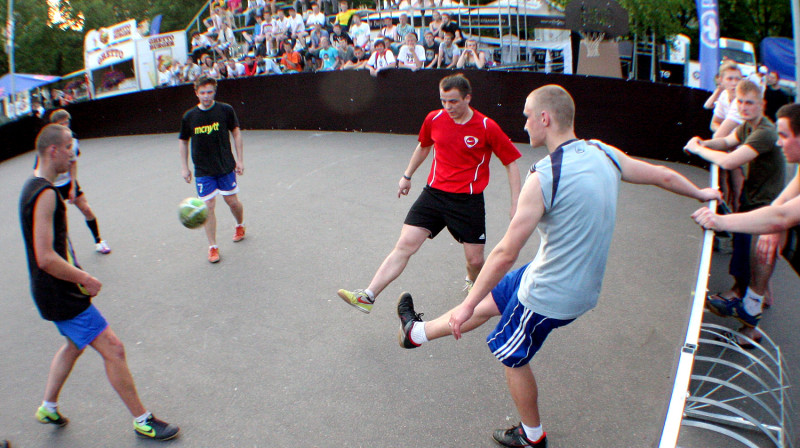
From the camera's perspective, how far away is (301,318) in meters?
5.39

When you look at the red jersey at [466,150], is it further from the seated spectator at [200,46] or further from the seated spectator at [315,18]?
the seated spectator at [200,46]

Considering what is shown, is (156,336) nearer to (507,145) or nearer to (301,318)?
(301,318)

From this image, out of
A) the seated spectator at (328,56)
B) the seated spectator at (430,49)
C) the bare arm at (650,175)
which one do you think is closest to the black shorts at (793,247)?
the bare arm at (650,175)

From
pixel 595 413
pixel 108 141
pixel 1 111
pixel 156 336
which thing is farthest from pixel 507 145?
pixel 1 111

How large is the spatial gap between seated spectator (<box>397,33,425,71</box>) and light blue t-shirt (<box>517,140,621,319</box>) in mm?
11490

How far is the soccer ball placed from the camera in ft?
20.4

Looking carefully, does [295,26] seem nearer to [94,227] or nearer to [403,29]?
[403,29]

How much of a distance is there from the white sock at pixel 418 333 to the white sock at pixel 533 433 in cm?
85

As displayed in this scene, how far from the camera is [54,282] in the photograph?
353 centimetres

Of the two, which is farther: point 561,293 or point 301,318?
point 301,318

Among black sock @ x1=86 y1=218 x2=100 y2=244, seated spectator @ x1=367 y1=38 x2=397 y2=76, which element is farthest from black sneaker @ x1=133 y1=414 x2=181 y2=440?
seated spectator @ x1=367 y1=38 x2=397 y2=76

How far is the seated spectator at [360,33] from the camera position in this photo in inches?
650

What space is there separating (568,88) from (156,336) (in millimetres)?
8245

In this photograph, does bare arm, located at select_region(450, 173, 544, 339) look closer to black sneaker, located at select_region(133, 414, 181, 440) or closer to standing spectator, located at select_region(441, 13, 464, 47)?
black sneaker, located at select_region(133, 414, 181, 440)
